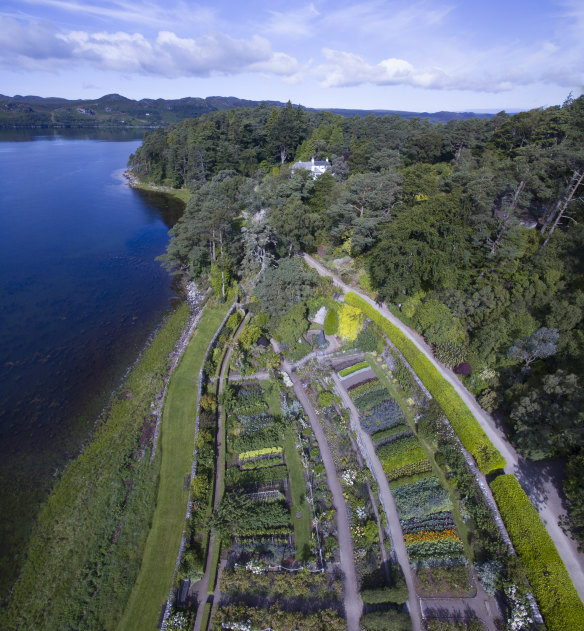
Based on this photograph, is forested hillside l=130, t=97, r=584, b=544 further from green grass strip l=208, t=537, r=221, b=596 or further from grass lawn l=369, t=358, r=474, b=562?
green grass strip l=208, t=537, r=221, b=596

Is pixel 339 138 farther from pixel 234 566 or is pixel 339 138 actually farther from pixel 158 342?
pixel 234 566

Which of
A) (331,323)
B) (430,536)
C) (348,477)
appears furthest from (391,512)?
(331,323)

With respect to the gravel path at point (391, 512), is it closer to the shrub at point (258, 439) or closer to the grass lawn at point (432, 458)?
the grass lawn at point (432, 458)

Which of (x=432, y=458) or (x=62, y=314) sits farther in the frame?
(x=62, y=314)

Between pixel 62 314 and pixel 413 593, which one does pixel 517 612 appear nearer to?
pixel 413 593

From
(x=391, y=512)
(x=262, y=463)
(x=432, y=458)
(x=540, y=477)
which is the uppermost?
(x=540, y=477)

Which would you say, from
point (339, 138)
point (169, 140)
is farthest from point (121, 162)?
point (339, 138)

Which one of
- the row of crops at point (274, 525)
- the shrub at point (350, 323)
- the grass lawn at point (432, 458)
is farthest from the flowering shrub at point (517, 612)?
the shrub at point (350, 323)
